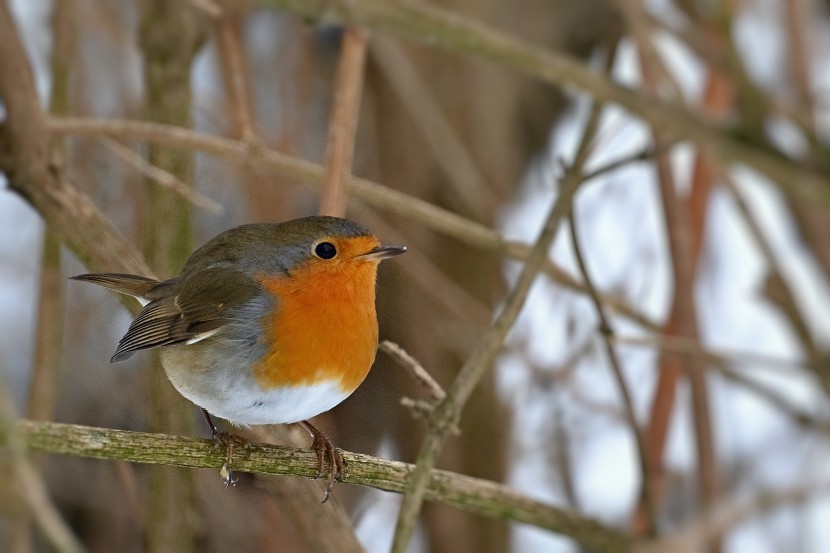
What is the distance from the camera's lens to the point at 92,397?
323 cm

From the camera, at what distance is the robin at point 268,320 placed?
1865mm

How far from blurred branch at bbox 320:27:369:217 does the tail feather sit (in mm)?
415

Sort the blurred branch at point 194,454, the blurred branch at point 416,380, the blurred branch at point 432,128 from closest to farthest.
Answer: the blurred branch at point 194,454 < the blurred branch at point 416,380 < the blurred branch at point 432,128

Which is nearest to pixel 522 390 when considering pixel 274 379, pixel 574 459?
pixel 574 459

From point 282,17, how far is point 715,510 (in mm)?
2738

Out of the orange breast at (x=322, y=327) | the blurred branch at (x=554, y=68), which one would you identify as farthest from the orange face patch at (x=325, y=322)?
the blurred branch at (x=554, y=68)

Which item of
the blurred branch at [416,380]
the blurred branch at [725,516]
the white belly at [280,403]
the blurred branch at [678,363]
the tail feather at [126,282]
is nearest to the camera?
the white belly at [280,403]

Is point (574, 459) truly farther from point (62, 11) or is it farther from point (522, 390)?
point (62, 11)

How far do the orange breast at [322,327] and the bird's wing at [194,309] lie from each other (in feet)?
0.23

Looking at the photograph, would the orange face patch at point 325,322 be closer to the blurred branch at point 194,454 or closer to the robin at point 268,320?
the robin at point 268,320

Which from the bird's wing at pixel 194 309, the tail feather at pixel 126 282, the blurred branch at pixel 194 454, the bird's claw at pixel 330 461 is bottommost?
the blurred branch at pixel 194 454

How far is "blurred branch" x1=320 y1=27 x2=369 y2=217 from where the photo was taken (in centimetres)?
216

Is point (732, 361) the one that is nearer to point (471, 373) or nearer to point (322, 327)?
point (471, 373)

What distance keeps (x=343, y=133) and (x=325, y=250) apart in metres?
0.38
